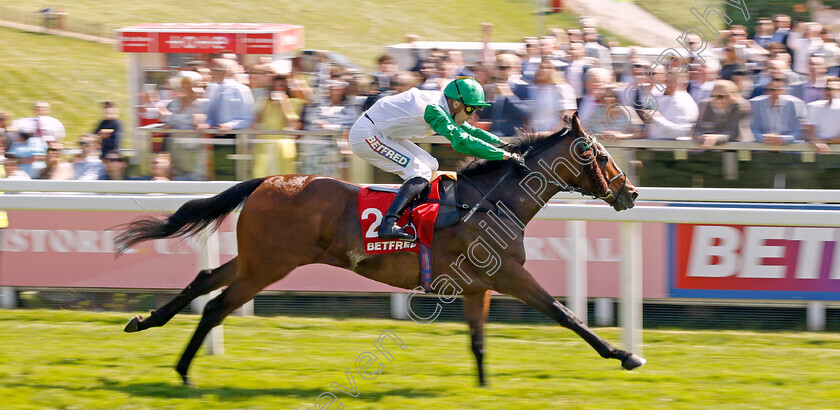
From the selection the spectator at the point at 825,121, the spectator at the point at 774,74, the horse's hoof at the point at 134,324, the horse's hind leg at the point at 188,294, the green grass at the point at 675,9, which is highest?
the green grass at the point at 675,9

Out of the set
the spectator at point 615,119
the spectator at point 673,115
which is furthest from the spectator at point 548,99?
the spectator at point 673,115

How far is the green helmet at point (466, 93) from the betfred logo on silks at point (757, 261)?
215cm

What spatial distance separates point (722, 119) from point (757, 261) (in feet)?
4.45

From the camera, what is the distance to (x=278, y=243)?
5.36 metres

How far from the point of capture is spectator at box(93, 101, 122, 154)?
9039 millimetres

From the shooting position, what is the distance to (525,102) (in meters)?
7.98

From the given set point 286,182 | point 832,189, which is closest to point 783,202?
point 832,189

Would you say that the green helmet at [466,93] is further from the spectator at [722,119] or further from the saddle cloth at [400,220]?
the spectator at [722,119]

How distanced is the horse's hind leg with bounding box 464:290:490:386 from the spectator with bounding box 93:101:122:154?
15.3ft

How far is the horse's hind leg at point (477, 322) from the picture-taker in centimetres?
531

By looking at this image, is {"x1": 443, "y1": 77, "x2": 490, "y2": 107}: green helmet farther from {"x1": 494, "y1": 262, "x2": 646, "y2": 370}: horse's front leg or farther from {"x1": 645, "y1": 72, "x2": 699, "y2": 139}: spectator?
{"x1": 645, "y1": 72, "x2": 699, "y2": 139}: spectator

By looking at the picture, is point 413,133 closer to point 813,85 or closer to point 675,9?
point 813,85

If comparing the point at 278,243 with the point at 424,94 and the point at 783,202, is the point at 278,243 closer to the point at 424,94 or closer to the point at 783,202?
the point at 424,94

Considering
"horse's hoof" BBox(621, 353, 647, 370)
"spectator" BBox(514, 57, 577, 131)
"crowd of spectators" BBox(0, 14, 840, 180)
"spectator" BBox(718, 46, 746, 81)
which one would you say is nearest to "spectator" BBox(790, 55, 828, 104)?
"crowd of spectators" BBox(0, 14, 840, 180)
